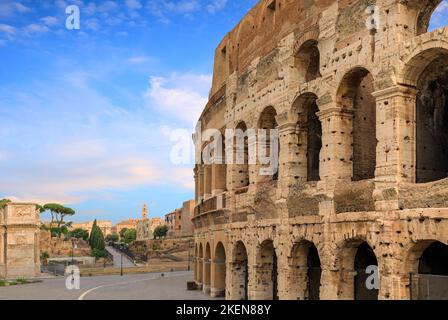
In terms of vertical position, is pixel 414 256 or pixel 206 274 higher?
pixel 414 256

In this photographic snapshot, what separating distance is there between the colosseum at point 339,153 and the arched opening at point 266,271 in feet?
0.11

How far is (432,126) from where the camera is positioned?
49.9ft

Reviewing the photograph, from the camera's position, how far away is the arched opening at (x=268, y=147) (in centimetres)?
1902

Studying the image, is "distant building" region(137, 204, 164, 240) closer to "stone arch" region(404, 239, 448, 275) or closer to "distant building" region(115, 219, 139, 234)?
"distant building" region(115, 219, 139, 234)

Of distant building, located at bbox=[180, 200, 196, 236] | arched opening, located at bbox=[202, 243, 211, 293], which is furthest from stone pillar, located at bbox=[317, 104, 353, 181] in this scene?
distant building, located at bbox=[180, 200, 196, 236]

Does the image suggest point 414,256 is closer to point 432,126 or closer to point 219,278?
point 432,126

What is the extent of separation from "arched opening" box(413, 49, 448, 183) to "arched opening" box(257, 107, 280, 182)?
524 centimetres

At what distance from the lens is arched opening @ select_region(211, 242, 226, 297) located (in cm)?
2273

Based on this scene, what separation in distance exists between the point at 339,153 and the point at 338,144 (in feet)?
0.77

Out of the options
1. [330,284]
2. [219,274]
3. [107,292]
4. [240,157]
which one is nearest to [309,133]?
[240,157]

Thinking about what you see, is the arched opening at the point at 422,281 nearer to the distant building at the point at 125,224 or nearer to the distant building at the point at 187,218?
the distant building at the point at 187,218

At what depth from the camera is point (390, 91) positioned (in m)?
12.6
